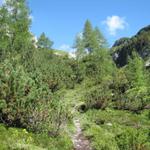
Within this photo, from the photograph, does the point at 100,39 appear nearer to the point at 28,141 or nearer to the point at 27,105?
the point at 27,105

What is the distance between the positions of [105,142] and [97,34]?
62.4 m

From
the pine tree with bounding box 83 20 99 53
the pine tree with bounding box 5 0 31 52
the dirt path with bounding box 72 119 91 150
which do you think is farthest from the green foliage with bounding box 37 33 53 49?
the dirt path with bounding box 72 119 91 150

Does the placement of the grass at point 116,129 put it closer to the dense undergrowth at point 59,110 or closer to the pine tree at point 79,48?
the dense undergrowth at point 59,110

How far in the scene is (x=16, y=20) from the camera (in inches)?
2430

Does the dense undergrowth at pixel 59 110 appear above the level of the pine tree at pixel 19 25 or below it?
below

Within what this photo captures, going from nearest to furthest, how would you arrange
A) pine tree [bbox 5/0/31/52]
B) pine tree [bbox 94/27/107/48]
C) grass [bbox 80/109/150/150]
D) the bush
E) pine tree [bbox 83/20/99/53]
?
grass [bbox 80/109/150/150] → the bush → pine tree [bbox 5/0/31/52] → pine tree [bbox 83/20/99/53] → pine tree [bbox 94/27/107/48]

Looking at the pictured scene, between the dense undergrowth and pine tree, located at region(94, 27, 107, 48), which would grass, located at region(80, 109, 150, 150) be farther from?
pine tree, located at region(94, 27, 107, 48)

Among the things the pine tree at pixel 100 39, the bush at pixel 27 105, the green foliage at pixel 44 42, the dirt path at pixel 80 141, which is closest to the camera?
the dirt path at pixel 80 141

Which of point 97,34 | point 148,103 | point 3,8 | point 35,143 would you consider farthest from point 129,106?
point 97,34

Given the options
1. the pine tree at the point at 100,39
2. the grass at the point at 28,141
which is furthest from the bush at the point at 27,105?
the pine tree at the point at 100,39

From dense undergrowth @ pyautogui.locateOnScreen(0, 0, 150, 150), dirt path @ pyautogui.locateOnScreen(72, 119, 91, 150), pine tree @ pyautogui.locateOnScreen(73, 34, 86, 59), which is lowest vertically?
dirt path @ pyautogui.locateOnScreen(72, 119, 91, 150)

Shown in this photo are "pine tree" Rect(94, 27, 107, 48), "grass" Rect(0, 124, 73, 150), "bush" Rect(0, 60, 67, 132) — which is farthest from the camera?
"pine tree" Rect(94, 27, 107, 48)

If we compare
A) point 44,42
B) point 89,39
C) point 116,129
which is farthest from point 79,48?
point 116,129

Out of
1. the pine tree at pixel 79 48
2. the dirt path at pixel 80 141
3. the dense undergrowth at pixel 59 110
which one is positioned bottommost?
the dirt path at pixel 80 141
